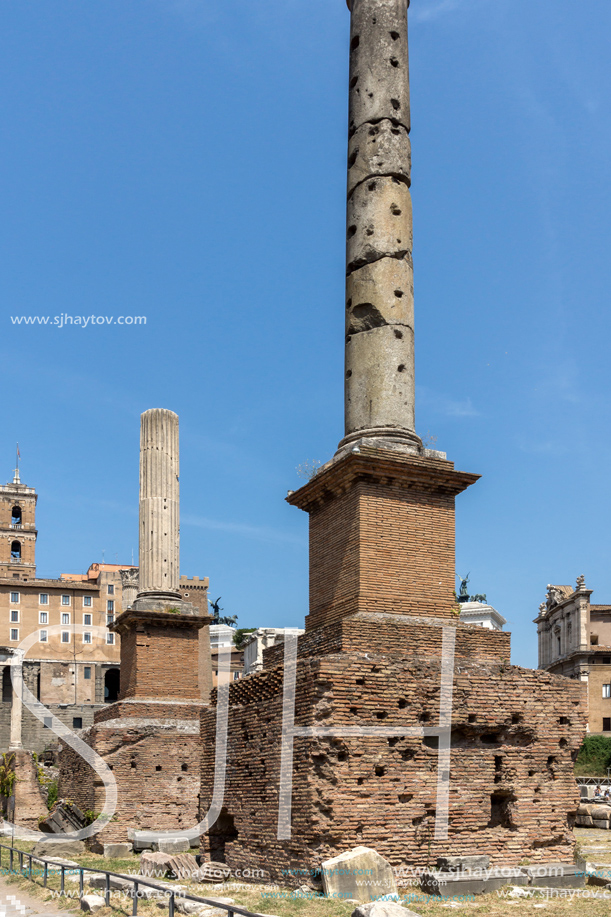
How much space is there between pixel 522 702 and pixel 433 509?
2.52 metres

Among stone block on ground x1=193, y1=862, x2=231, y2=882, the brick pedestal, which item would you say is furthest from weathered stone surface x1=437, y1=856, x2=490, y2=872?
stone block on ground x1=193, y1=862, x2=231, y2=882

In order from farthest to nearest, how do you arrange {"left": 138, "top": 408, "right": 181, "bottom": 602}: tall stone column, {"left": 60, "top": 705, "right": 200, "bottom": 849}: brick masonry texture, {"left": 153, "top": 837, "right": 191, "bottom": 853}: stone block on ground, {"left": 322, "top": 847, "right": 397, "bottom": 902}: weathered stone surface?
{"left": 138, "top": 408, "right": 181, "bottom": 602}: tall stone column < {"left": 60, "top": 705, "right": 200, "bottom": 849}: brick masonry texture < {"left": 153, "top": 837, "right": 191, "bottom": 853}: stone block on ground < {"left": 322, "top": 847, "right": 397, "bottom": 902}: weathered stone surface

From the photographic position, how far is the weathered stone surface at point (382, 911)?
24.8 feet

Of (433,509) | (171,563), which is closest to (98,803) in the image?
(171,563)

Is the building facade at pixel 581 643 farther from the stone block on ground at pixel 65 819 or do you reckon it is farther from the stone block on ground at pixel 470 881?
the stone block on ground at pixel 470 881

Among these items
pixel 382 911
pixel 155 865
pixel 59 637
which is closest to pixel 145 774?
pixel 155 865

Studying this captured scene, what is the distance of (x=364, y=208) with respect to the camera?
12.9m

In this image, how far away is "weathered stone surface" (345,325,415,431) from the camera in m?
12.3

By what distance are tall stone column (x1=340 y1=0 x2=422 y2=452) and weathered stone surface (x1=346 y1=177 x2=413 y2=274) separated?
0.01m

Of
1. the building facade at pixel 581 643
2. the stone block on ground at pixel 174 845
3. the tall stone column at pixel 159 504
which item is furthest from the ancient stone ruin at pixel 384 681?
the building facade at pixel 581 643

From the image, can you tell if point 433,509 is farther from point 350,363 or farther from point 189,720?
point 189,720

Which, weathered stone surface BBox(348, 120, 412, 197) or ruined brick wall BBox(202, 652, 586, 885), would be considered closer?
ruined brick wall BBox(202, 652, 586, 885)

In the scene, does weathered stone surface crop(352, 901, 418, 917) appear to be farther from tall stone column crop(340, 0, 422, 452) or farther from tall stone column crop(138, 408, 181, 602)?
tall stone column crop(138, 408, 181, 602)

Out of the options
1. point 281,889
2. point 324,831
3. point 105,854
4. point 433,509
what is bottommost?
point 105,854
